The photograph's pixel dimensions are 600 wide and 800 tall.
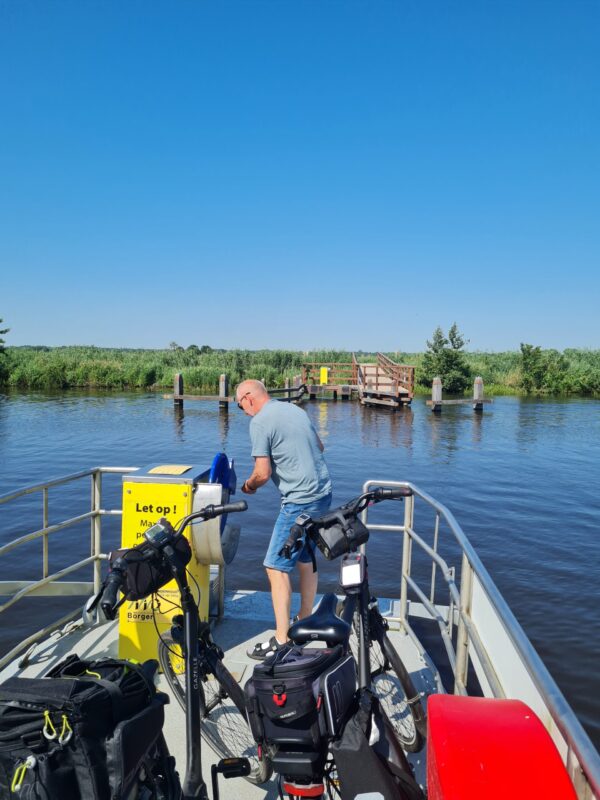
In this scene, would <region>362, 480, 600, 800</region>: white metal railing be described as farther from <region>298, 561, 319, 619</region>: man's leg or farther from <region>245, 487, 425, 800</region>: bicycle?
<region>298, 561, 319, 619</region>: man's leg

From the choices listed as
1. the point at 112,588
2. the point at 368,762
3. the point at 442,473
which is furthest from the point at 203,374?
the point at 368,762

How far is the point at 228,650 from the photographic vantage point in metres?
4.23

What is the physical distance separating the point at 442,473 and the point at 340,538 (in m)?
12.7

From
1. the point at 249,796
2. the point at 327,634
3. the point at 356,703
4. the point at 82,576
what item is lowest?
the point at 82,576

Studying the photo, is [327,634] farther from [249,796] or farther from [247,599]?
[247,599]

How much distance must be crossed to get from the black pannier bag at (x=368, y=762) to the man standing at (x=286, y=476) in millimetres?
1634

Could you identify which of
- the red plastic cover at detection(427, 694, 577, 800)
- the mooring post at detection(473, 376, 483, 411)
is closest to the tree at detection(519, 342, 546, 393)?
the mooring post at detection(473, 376, 483, 411)

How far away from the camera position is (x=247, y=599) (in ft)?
16.9

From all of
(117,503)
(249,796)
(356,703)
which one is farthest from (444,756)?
(117,503)

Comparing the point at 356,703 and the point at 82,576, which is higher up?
the point at 356,703

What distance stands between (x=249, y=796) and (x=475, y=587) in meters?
1.44

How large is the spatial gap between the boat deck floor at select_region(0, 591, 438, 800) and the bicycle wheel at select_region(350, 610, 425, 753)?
11 cm

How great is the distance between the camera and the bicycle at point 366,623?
2.70 metres

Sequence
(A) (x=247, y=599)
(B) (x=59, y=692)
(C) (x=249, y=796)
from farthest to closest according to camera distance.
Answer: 1. (A) (x=247, y=599)
2. (C) (x=249, y=796)
3. (B) (x=59, y=692)
